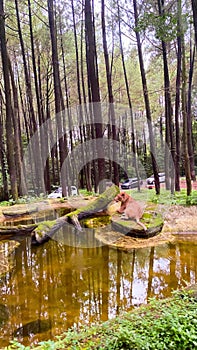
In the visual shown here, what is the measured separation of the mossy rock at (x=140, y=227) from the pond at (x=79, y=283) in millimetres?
530

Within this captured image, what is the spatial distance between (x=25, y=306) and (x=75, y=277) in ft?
3.08

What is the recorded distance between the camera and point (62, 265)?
4.61m

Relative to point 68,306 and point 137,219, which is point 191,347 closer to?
point 68,306

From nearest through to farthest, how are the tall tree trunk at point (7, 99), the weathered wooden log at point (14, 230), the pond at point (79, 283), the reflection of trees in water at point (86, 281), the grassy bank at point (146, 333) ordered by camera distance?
1. the grassy bank at point (146, 333)
2. the pond at point (79, 283)
3. the reflection of trees in water at point (86, 281)
4. the weathered wooden log at point (14, 230)
5. the tall tree trunk at point (7, 99)

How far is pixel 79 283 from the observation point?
3848 mm

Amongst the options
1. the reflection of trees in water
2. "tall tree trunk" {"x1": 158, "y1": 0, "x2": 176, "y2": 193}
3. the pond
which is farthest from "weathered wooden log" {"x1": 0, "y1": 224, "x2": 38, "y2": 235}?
"tall tree trunk" {"x1": 158, "y1": 0, "x2": 176, "y2": 193}

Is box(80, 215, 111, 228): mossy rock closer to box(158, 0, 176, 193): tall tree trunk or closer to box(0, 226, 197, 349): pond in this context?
box(0, 226, 197, 349): pond

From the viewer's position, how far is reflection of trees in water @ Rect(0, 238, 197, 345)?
308cm

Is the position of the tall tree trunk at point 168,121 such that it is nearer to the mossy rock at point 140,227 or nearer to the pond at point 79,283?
the mossy rock at point 140,227

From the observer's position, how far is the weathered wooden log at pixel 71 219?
235 inches

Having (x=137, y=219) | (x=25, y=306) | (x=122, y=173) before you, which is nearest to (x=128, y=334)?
(x=25, y=306)

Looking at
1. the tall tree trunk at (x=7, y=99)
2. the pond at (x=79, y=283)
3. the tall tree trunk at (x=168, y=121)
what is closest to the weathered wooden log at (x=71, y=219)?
the pond at (x=79, y=283)

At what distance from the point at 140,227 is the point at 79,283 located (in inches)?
90.8

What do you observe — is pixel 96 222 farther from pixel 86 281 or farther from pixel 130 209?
pixel 86 281
